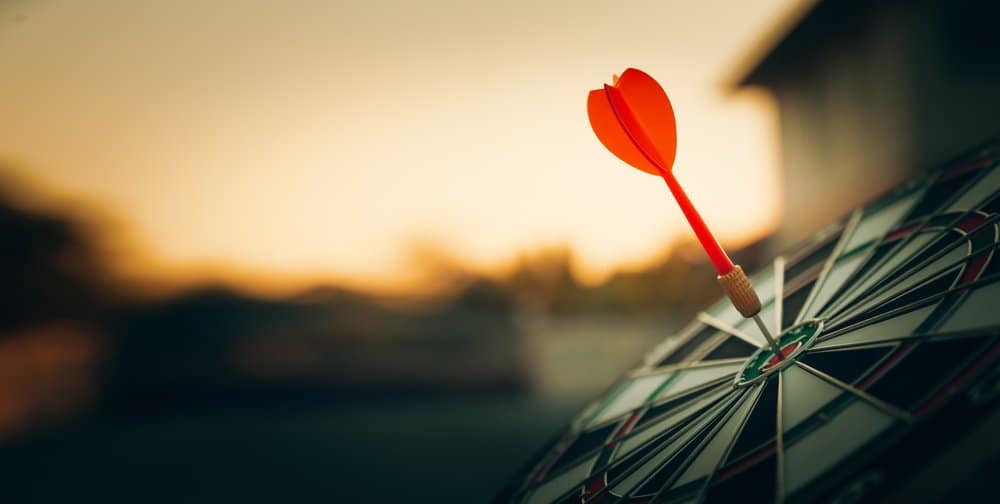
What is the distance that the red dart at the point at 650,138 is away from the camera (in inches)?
43.1

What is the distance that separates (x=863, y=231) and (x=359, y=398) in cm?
831

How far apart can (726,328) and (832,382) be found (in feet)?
1.90

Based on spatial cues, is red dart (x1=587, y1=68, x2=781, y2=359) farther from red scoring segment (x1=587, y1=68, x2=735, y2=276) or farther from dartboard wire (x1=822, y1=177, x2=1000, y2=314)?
dartboard wire (x1=822, y1=177, x2=1000, y2=314)

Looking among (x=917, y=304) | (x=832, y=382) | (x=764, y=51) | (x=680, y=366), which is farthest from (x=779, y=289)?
(x=764, y=51)

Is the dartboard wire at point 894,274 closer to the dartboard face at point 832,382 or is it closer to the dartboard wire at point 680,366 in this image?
the dartboard face at point 832,382

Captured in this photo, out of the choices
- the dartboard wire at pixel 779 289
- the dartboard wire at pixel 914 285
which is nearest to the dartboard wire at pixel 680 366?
the dartboard wire at pixel 779 289

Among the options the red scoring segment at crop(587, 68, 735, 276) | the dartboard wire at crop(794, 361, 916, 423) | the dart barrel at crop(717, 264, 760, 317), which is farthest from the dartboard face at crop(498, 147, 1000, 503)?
the red scoring segment at crop(587, 68, 735, 276)

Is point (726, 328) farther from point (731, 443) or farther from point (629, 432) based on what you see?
point (731, 443)

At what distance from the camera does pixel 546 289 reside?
13.2 metres

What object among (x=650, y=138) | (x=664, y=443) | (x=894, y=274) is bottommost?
(x=664, y=443)

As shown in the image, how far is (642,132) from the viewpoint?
1113 mm

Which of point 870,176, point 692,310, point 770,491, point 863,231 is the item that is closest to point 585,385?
point 692,310

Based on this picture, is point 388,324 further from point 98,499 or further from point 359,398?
point 98,499

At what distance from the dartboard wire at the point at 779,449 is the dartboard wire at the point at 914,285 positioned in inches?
8.3
